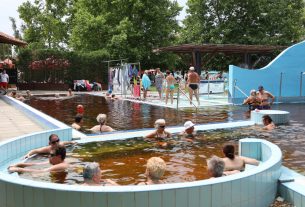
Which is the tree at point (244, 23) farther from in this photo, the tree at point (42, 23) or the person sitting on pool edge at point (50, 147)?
the person sitting on pool edge at point (50, 147)

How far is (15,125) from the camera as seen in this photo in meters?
11.7

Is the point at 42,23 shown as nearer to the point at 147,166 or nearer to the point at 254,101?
the point at 254,101

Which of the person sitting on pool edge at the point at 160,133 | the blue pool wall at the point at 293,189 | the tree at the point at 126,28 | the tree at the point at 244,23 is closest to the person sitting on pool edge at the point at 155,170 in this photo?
the blue pool wall at the point at 293,189

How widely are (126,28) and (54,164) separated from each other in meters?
30.2

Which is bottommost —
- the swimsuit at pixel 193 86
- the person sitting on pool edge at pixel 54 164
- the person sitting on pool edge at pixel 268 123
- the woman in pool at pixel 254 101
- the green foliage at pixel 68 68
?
the person sitting on pool edge at pixel 54 164

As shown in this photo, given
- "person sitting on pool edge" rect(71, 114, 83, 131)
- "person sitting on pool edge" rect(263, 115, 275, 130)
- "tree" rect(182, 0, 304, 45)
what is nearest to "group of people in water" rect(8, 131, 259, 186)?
"person sitting on pool edge" rect(71, 114, 83, 131)

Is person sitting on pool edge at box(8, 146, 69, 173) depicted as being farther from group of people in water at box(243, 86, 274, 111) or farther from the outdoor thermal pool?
group of people in water at box(243, 86, 274, 111)

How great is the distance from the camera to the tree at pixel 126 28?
3647cm

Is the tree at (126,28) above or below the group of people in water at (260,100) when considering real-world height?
above

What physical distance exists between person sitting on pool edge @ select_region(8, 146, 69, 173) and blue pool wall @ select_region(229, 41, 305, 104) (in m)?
14.6

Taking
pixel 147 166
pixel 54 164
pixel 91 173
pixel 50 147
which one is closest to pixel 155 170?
pixel 147 166

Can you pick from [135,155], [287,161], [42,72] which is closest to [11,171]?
[135,155]

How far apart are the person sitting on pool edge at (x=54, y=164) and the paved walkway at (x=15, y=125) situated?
7.53 ft

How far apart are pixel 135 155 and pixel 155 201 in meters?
4.17
